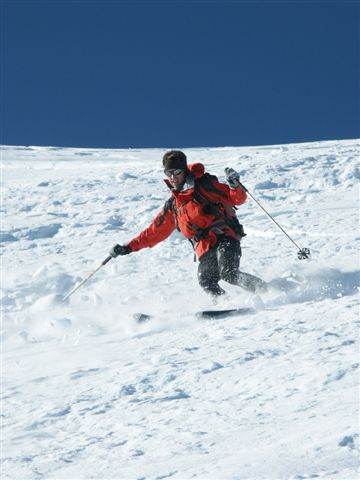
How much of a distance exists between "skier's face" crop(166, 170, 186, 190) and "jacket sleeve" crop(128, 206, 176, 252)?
42cm

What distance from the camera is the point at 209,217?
6195mm

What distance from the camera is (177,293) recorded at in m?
6.91

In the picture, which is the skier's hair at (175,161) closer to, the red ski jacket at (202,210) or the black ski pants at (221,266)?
the red ski jacket at (202,210)

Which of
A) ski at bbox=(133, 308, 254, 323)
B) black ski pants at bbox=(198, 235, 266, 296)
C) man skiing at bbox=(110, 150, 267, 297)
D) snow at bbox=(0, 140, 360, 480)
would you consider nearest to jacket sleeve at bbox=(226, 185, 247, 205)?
man skiing at bbox=(110, 150, 267, 297)

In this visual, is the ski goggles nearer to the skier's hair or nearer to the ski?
the skier's hair

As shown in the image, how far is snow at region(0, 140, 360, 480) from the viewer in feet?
10.2

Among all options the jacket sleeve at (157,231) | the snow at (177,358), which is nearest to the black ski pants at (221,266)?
the snow at (177,358)

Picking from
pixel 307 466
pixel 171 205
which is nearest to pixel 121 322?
pixel 171 205

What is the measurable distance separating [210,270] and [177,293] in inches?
30.3

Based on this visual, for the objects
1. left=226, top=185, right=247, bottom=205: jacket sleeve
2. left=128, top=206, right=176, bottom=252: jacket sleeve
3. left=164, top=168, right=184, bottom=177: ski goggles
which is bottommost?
left=128, top=206, right=176, bottom=252: jacket sleeve

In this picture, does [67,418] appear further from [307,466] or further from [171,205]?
[171,205]

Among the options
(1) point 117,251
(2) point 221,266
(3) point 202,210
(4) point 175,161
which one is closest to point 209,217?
(3) point 202,210

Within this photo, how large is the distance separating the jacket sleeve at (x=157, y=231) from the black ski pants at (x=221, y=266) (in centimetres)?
48

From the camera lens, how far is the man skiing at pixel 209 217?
20.0ft
